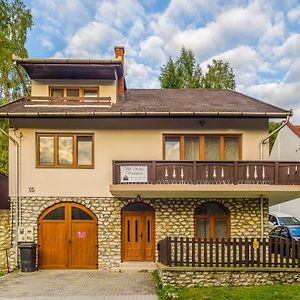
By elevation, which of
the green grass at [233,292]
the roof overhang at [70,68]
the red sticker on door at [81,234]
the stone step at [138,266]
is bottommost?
the stone step at [138,266]

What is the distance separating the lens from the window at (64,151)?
1558 cm

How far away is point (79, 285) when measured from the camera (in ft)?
40.7

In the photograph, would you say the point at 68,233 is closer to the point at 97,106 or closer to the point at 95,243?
the point at 95,243

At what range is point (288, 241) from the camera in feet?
42.1

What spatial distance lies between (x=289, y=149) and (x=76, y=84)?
18.4m

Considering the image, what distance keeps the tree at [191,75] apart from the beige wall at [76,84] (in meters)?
18.2

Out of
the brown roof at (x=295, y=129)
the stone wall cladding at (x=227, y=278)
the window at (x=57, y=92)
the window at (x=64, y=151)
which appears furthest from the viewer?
the brown roof at (x=295, y=129)

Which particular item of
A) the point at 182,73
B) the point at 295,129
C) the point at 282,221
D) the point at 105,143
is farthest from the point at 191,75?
the point at 105,143

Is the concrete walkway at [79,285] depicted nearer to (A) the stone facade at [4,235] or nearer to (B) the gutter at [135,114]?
(A) the stone facade at [4,235]

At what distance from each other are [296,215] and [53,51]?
20.2m

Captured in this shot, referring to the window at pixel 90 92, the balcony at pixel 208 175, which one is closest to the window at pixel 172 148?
the balcony at pixel 208 175

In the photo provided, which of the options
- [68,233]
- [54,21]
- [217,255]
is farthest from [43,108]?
[217,255]

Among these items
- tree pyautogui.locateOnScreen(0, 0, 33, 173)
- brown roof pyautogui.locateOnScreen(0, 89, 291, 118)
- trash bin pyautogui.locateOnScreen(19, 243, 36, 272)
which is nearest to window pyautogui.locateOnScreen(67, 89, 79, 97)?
brown roof pyautogui.locateOnScreen(0, 89, 291, 118)

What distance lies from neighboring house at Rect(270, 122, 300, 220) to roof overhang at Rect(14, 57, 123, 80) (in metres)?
16.2
